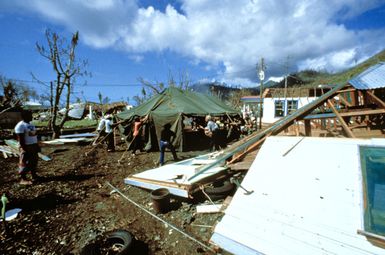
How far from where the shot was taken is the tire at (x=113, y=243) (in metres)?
3.33

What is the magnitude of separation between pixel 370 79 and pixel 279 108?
21763 millimetres

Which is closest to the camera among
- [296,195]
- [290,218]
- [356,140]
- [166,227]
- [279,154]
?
[290,218]

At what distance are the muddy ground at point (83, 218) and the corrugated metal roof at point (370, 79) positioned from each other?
5.33m

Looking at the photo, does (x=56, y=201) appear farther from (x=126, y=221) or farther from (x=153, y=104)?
(x=153, y=104)

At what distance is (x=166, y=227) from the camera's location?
4.24 metres

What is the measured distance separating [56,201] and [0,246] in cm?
181

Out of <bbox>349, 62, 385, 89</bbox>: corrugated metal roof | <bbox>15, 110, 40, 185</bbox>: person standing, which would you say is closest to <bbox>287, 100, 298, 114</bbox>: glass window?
<bbox>349, 62, 385, 89</bbox>: corrugated metal roof

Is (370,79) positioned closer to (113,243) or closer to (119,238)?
(119,238)

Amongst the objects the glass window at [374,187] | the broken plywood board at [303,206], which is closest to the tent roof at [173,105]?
the broken plywood board at [303,206]

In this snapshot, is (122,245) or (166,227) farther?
(166,227)

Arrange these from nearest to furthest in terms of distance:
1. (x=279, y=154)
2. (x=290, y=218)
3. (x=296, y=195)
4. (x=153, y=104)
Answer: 1. (x=290, y=218)
2. (x=296, y=195)
3. (x=279, y=154)
4. (x=153, y=104)

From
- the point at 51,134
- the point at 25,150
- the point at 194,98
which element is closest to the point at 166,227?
the point at 25,150

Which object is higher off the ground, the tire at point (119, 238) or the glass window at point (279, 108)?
the glass window at point (279, 108)

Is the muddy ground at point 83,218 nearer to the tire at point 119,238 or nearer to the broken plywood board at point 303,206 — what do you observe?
the tire at point 119,238
